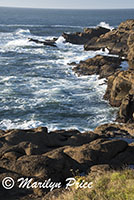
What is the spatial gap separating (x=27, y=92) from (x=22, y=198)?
31.9m

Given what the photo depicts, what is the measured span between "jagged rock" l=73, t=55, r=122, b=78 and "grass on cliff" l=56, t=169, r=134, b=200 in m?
39.9

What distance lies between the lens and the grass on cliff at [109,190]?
399 inches

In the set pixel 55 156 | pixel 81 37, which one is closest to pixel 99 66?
pixel 81 37

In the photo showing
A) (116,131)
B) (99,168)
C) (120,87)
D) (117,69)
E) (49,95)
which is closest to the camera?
(99,168)

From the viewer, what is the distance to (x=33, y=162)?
13.9 meters

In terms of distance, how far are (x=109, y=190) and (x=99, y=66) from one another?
150 ft

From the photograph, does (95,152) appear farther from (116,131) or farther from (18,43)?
(18,43)

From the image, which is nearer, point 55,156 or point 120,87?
point 55,156

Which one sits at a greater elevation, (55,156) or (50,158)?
(50,158)

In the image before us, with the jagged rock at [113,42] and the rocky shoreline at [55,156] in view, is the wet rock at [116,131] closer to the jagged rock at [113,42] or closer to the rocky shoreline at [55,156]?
the rocky shoreline at [55,156]

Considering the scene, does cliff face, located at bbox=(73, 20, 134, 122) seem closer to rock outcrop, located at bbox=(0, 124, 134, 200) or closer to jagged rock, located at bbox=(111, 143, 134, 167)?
rock outcrop, located at bbox=(0, 124, 134, 200)

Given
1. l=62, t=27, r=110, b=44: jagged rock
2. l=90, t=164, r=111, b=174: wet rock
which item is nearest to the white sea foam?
l=62, t=27, r=110, b=44: jagged rock

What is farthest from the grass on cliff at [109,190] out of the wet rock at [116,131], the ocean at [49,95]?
the ocean at [49,95]

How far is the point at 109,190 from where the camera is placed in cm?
1067
